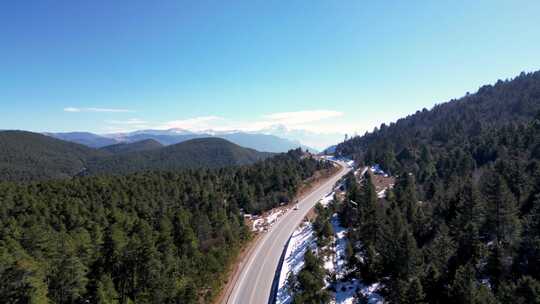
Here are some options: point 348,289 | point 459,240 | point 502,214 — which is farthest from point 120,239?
point 502,214

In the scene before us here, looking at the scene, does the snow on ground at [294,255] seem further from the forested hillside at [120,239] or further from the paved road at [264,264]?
the forested hillside at [120,239]

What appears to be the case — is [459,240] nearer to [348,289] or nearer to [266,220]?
[348,289]

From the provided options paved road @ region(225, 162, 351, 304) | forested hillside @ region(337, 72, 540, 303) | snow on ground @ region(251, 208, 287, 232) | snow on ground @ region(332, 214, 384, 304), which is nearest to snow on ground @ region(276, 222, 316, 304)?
paved road @ region(225, 162, 351, 304)

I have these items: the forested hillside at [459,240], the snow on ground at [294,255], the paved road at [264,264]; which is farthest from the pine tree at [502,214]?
Result: the paved road at [264,264]

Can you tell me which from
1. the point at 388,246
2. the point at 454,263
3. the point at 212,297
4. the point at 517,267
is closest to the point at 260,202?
the point at 212,297

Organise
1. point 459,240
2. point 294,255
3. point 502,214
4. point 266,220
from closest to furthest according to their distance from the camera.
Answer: point 459,240 → point 502,214 → point 294,255 → point 266,220
